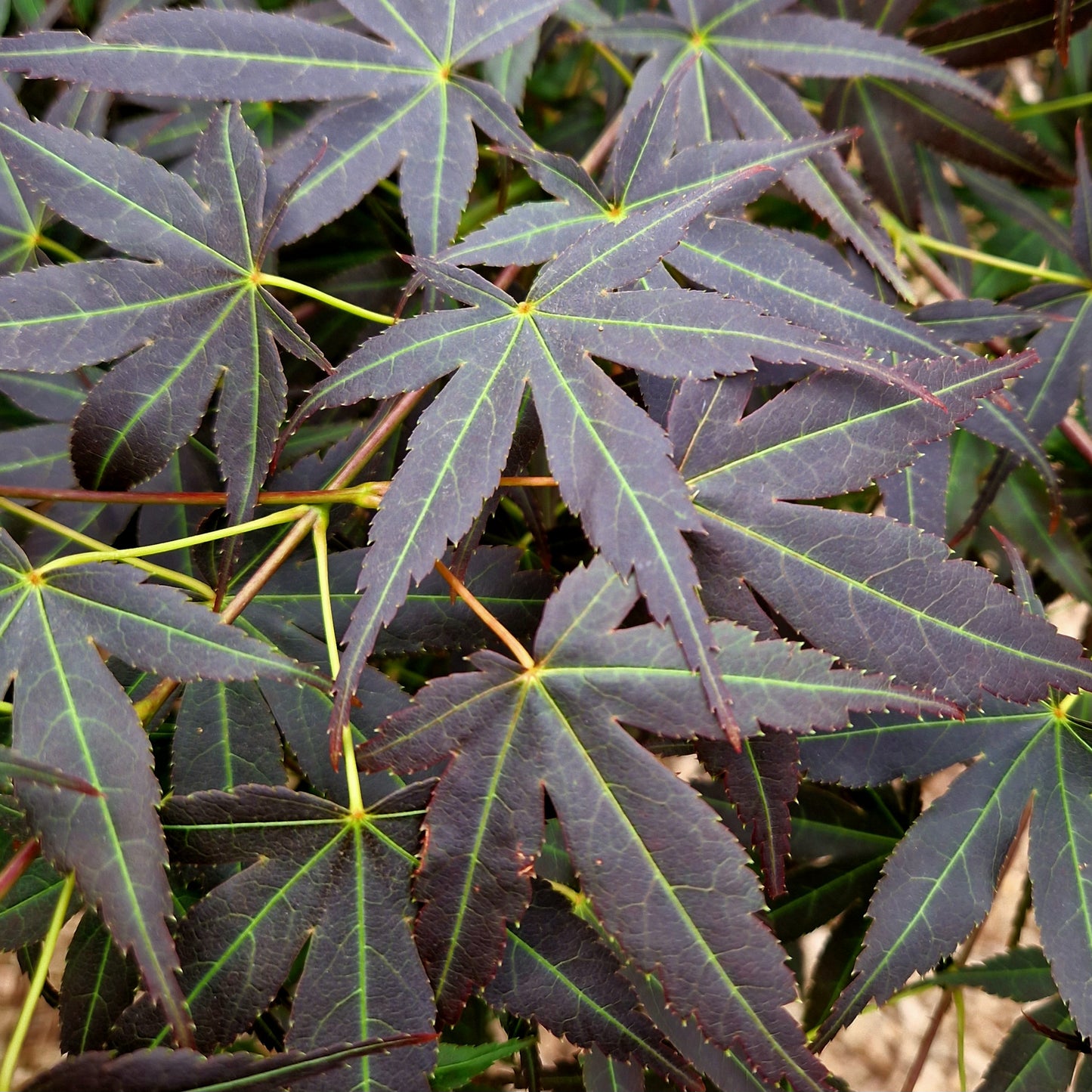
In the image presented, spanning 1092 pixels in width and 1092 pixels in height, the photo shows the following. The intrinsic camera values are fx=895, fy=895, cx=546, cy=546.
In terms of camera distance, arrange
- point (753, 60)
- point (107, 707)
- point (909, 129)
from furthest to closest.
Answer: point (909, 129) → point (753, 60) → point (107, 707)

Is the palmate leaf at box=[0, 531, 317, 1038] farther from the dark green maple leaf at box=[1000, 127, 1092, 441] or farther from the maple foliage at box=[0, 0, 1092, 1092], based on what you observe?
the dark green maple leaf at box=[1000, 127, 1092, 441]

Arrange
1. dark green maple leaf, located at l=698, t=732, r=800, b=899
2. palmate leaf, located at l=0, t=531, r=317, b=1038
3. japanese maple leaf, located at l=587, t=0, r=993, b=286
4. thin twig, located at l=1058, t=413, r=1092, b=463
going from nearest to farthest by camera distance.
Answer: palmate leaf, located at l=0, t=531, r=317, b=1038
dark green maple leaf, located at l=698, t=732, r=800, b=899
japanese maple leaf, located at l=587, t=0, r=993, b=286
thin twig, located at l=1058, t=413, r=1092, b=463

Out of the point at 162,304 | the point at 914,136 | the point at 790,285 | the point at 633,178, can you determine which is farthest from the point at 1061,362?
the point at 162,304

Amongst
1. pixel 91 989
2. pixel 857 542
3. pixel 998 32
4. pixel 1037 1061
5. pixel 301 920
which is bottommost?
pixel 1037 1061

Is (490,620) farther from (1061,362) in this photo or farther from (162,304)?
(1061,362)

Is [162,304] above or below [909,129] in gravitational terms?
below

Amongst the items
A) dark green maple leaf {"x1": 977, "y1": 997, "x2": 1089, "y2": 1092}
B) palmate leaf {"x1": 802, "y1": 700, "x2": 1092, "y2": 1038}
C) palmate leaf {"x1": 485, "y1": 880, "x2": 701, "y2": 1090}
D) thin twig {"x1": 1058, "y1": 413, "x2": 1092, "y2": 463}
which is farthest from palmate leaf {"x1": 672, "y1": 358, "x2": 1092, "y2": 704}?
dark green maple leaf {"x1": 977, "y1": 997, "x2": 1089, "y2": 1092}

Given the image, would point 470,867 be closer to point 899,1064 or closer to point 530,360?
point 530,360
